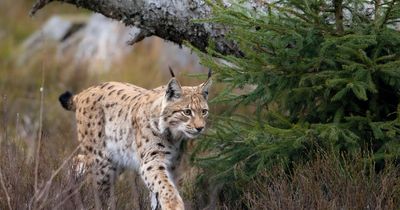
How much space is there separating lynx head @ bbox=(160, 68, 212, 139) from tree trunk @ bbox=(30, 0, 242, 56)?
496 millimetres

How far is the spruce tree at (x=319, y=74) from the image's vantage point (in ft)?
20.4

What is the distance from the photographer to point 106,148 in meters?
8.04

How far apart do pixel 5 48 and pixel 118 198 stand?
10.3m

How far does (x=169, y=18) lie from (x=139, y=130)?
89cm

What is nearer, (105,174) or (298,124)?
(298,124)

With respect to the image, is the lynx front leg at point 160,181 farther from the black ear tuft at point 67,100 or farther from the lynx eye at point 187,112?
the black ear tuft at point 67,100

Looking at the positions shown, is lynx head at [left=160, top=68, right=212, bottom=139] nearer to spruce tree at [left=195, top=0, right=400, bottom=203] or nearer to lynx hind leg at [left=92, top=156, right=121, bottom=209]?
spruce tree at [left=195, top=0, right=400, bottom=203]

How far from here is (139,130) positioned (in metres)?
7.62

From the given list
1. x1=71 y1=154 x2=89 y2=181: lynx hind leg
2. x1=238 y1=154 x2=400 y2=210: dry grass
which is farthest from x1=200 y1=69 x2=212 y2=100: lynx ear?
x1=71 y1=154 x2=89 y2=181: lynx hind leg

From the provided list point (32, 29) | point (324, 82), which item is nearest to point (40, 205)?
point (324, 82)

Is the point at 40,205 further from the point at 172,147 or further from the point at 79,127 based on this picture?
the point at 79,127

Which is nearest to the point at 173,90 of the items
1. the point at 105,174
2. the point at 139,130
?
the point at 139,130

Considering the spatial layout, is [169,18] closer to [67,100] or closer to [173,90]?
[173,90]

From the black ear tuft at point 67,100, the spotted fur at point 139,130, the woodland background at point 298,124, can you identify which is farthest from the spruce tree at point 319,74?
the black ear tuft at point 67,100
